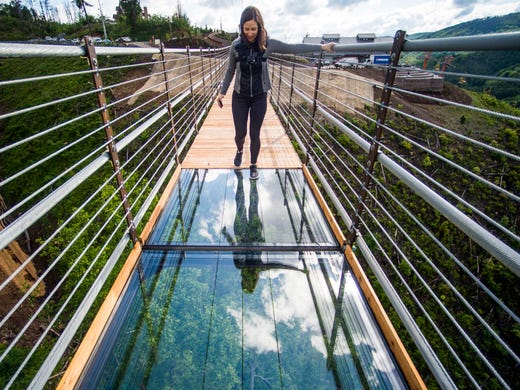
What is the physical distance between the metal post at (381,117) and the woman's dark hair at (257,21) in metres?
1.43

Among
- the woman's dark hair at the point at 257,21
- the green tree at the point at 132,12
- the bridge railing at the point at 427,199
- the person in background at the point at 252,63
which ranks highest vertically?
the green tree at the point at 132,12

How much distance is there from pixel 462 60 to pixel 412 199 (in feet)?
218

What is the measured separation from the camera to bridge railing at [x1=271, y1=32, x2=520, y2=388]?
128 cm

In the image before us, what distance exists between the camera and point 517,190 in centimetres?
1391

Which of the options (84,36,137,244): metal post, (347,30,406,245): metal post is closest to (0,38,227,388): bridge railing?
(84,36,137,244): metal post

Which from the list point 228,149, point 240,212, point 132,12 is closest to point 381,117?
point 240,212

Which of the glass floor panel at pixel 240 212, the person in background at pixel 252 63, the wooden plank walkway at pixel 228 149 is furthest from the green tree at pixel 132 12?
the glass floor panel at pixel 240 212

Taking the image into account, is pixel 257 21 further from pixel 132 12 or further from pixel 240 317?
pixel 132 12

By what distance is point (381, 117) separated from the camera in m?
1.76

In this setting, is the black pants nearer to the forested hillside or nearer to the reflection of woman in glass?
the reflection of woman in glass

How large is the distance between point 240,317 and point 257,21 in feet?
8.11

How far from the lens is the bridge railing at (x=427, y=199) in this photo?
1275mm

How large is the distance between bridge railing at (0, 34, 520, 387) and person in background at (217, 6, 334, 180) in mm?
450

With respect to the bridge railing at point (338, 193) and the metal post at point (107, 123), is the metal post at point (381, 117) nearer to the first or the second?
the bridge railing at point (338, 193)
